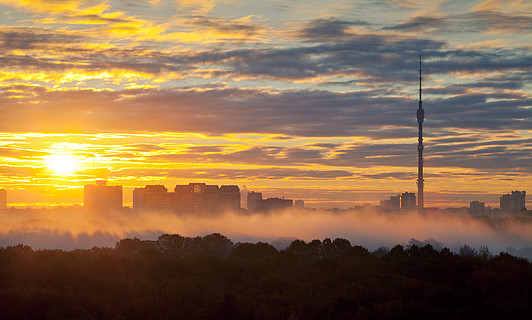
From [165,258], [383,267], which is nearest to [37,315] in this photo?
[165,258]

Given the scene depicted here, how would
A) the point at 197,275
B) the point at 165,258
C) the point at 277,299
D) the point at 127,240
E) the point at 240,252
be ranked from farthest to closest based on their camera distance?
the point at 127,240, the point at 240,252, the point at 165,258, the point at 197,275, the point at 277,299

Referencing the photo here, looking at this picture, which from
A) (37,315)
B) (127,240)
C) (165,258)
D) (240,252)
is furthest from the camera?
(127,240)

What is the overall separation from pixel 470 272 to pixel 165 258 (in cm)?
3343

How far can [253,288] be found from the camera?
6969 cm

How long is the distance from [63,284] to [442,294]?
1376 inches

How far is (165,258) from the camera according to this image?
80500mm

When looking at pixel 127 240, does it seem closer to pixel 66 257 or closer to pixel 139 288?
pixel 66 257

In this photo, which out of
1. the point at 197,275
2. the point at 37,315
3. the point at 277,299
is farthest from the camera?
the point at 197,275

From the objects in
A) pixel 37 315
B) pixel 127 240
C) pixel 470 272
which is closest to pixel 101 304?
pixel 37 315

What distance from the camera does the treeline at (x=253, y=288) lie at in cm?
5856

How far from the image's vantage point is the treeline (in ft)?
192

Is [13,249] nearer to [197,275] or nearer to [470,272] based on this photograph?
[197,275]

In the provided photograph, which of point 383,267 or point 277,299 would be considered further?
point 383,267

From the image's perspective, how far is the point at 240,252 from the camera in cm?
12012
